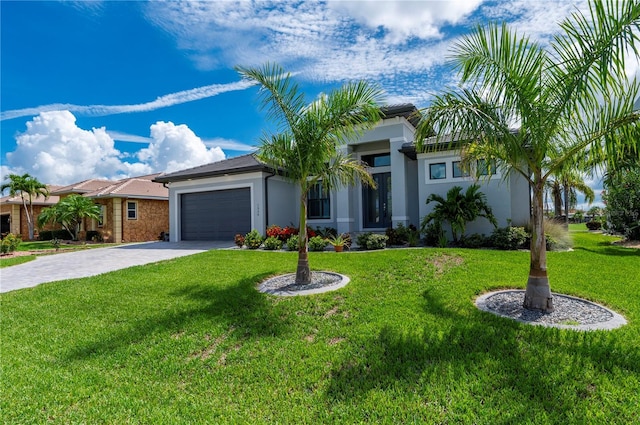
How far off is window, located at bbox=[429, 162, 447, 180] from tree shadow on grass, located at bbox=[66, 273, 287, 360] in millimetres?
9906

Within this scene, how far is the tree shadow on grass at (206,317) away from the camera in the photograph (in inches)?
187

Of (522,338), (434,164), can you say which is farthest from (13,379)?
(434,164)

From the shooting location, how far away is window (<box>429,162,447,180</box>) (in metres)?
13.6

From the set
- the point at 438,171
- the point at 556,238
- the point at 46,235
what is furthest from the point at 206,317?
the point at 46,235

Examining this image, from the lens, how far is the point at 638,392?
10.2 feet

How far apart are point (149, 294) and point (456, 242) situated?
10381mm

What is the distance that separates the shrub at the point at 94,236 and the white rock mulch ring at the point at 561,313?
23694mm

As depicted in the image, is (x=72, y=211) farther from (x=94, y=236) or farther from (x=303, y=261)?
(x=303, y=261)

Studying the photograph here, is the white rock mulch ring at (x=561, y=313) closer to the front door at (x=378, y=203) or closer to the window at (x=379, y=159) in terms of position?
the front door at (x=378, y=203)

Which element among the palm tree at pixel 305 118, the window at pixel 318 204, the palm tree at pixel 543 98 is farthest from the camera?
the window at pixel 318 204

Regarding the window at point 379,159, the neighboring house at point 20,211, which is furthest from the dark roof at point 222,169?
the neighboring house at point 20,211

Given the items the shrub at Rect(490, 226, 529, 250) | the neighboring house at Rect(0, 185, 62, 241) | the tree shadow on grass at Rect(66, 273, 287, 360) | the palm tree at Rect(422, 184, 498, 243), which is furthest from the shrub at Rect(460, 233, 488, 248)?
the neighboring house at Rect(0, 185, 62, 241)

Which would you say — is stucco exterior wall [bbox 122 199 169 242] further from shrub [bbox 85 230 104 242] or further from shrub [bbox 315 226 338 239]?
shrub [bbox 315 226 338 239]

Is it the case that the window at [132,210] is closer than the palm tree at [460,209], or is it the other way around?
the palm tree at [460,209]
